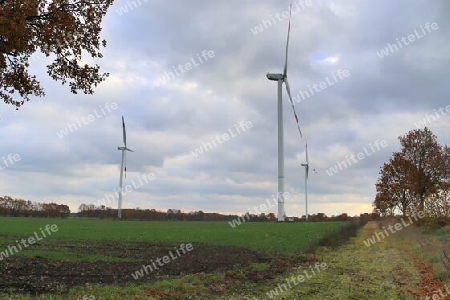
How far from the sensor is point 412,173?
2633 inches

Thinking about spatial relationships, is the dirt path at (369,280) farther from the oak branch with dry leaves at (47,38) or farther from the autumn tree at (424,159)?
the autumn tree at (424,159)

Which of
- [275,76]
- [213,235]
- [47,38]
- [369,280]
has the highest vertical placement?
[275,76]

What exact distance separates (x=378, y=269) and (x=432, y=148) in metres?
53.9

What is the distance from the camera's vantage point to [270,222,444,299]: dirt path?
48.7 ft

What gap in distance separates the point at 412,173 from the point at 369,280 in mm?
54104

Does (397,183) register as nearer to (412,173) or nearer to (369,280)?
(412,173)

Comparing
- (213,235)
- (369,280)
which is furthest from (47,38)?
(213,235)

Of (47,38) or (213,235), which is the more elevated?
(47,38)

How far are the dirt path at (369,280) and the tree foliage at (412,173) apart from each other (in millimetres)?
41823

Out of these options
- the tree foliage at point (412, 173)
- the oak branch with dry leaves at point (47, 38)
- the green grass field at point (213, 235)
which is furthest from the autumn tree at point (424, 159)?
the oak branch with dry leaves at point (47, 38)

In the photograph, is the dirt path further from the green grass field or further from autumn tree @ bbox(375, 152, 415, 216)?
autumn tree @ bbox(375, 152, 415, 216)

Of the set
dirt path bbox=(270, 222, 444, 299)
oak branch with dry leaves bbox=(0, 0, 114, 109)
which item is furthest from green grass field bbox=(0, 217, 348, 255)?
oak branch with dry leaves bbox=(0, 0, 114, 109)

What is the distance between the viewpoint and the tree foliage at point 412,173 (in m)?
65.8

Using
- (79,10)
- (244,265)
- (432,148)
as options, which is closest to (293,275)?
(244,265)
